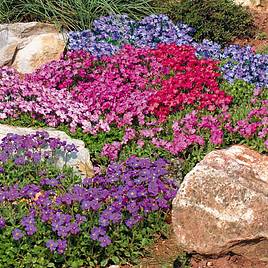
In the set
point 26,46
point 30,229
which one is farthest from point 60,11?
point 30,229

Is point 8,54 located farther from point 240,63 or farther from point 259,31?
point 259,31

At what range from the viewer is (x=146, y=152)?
247 inches

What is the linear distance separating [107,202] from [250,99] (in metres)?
2.55

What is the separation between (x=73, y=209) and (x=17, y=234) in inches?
22.9

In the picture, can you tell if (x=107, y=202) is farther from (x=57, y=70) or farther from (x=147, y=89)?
(x=57, y=70)

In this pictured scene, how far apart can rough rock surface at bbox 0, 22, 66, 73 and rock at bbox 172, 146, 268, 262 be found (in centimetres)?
444

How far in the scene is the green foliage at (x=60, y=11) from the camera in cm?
910

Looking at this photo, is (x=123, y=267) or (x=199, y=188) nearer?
(x=199, y=188)

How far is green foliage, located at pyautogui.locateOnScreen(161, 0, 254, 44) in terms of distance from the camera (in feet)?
30.9

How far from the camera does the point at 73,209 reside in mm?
5121

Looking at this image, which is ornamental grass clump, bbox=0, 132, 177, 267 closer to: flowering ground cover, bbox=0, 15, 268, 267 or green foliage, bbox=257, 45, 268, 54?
flowering ground cover, bbox=0, 15, 268, 267

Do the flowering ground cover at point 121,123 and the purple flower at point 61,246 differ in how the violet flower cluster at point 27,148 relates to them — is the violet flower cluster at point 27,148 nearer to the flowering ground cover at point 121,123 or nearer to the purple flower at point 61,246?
the flowering ground cover at point 121,123

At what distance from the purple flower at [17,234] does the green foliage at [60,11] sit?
4.80m

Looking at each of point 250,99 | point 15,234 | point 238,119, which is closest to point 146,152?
point 238,119
